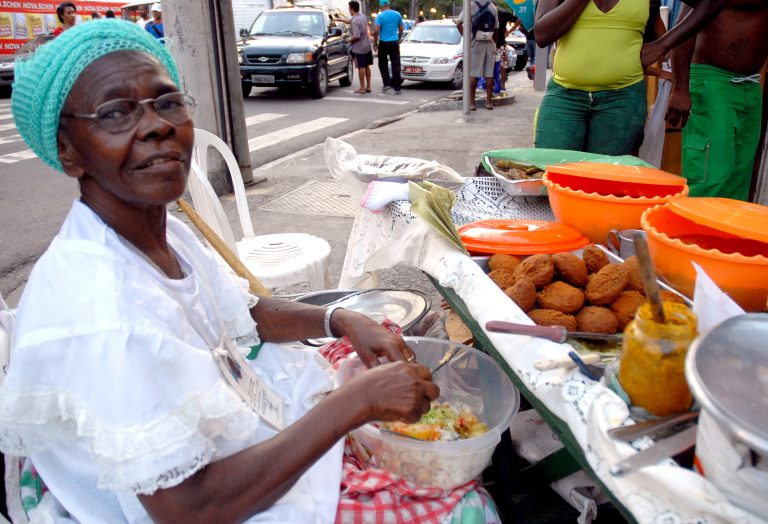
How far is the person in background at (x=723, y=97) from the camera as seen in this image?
9.67 ft

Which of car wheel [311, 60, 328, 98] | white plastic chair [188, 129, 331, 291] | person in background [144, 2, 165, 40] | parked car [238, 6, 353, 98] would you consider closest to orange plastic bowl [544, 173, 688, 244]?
white plastic chair [188, 129, 331, 291]

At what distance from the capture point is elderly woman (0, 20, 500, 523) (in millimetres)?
1032

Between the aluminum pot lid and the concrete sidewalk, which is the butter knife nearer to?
the aluminum pot lid

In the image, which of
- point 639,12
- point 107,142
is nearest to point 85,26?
point 107,142

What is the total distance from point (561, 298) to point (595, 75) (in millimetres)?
1770

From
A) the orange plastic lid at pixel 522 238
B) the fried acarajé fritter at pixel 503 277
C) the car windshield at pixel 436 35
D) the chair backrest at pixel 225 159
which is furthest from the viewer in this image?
the car windshield at pixel 436 35

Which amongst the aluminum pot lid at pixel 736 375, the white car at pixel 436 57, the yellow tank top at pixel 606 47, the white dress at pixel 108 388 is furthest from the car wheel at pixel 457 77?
the aluminum pot lid at pixel 736 375

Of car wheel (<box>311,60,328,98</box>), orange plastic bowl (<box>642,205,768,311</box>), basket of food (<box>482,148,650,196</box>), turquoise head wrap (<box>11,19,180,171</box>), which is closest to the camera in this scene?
turquoise head wrap (<box>11,19,180,171</box>)

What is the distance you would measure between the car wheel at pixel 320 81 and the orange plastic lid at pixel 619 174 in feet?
36.4

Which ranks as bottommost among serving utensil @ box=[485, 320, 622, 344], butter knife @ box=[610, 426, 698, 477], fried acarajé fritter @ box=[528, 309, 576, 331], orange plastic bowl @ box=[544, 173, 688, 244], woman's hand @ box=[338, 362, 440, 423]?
woman's hand @ box=[338, 362, 440, 423]

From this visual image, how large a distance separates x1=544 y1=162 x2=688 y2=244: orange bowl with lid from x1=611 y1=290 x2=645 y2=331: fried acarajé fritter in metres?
0.42

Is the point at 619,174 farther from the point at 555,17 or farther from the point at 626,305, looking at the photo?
the point at 555,17

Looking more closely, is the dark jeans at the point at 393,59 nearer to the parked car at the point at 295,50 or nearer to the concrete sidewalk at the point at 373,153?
the parked car at the point at 295,50

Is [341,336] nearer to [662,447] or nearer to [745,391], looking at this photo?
[662,447]
